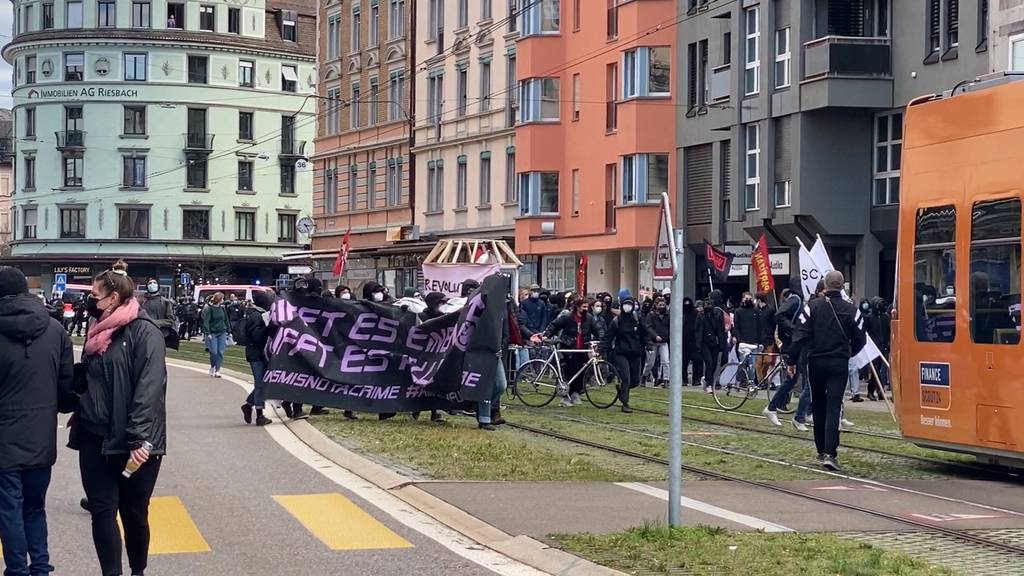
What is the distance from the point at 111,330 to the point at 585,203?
130 feet

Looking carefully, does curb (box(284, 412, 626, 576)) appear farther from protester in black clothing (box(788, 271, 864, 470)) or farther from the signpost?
protester in black clothing (box(788, 271, 864, 470))

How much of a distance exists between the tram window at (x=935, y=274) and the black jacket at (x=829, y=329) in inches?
26.3

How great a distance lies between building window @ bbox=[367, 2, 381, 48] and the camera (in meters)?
63.6

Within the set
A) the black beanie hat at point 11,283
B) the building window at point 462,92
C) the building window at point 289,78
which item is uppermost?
the building window at point 289,78

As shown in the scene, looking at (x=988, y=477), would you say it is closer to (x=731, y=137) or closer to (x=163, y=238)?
(x=731, y=137)

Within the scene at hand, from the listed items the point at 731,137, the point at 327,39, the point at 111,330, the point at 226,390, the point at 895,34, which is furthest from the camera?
the point at 327,39

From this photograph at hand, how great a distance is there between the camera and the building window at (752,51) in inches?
1535

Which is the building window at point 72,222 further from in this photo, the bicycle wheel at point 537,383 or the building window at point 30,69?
the bicycle wheel at point 537,383

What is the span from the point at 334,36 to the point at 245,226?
28569mm

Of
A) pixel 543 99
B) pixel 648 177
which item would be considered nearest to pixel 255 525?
pixel 648 177

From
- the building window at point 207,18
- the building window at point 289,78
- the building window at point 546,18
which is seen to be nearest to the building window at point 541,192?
the building window at point 546,18

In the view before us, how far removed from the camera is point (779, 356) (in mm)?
25125

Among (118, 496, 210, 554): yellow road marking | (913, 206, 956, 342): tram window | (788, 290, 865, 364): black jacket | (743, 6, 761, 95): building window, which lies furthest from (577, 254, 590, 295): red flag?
(118, 496, 210, 554): yellow road marking

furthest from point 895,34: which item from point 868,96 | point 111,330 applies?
point 111,330
